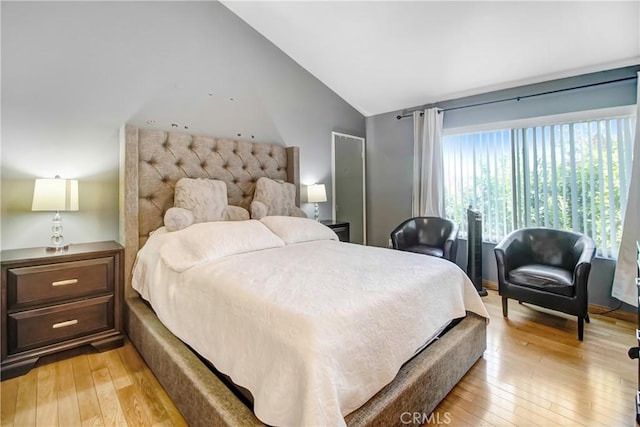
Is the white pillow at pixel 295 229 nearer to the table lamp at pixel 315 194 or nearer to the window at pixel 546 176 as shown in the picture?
the table lamp at pixel 315 194

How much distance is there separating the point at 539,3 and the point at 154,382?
11.7 ft

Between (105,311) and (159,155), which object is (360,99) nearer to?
(159,155)

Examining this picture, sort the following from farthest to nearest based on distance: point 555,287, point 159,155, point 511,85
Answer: point 511,85
point 159,155
point 555,287

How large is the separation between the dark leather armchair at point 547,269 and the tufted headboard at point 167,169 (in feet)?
7.95

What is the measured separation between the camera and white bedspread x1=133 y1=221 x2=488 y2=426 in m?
0.92

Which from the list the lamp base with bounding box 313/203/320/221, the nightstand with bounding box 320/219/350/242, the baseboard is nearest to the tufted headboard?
the lamp base with bounding box 313/203/320/221

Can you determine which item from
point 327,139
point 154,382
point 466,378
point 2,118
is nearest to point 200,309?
point 154,382

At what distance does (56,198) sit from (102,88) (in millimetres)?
924

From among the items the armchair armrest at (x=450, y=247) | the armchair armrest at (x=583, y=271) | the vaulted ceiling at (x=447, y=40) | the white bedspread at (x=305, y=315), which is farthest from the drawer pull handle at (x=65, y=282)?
the armchair armrest at (x=583, y=271)

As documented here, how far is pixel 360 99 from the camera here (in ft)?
12.9

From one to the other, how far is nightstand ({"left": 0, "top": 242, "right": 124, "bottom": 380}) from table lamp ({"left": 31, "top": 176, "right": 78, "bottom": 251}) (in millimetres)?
115

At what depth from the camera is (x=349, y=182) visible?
4.12 m

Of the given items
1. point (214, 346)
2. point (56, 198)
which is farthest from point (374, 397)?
point (56, 198)

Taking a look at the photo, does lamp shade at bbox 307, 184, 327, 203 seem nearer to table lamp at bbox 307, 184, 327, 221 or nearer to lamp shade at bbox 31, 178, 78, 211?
table lamp at bbox 307, 184, 327, 221
